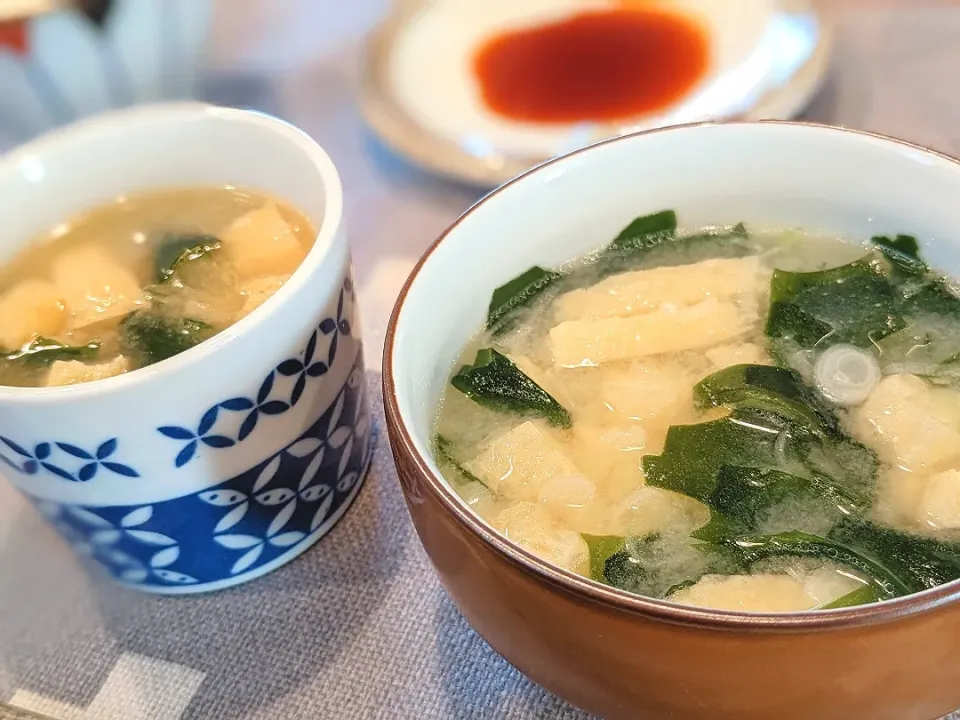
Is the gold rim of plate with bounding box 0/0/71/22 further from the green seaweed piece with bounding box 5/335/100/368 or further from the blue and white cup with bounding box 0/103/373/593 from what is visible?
the green seaweed piece with bounding box 5/335/100/368

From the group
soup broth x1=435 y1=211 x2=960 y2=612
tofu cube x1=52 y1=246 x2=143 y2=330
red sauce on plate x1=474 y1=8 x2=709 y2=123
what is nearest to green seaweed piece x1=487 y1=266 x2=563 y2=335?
soup broth x1=435 y1=211 x2=960 y2=612

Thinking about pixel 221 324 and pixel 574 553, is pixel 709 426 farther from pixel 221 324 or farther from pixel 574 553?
pixel 221 324

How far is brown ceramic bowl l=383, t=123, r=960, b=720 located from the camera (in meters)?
0.58

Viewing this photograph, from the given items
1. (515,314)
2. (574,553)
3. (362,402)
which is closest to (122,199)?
(362,402)

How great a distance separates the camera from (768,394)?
866 mm

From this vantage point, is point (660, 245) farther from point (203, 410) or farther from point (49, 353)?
point (49, 353)

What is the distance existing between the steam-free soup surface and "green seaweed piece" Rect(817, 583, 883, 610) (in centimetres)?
62

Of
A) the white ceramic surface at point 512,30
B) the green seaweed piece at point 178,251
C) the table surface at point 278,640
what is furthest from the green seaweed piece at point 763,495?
the white ceramic surface at point 512,30

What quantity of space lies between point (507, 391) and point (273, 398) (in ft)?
0.75

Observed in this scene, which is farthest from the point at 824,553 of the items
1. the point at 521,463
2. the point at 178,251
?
the point at 178,251

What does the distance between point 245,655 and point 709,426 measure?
1.66 ft

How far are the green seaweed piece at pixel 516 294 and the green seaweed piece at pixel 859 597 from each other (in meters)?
0.45

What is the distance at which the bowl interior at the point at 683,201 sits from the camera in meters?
0.91

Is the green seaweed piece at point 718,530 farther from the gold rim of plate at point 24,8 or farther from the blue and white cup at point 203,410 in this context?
the gold rim of plate at point 24,8
